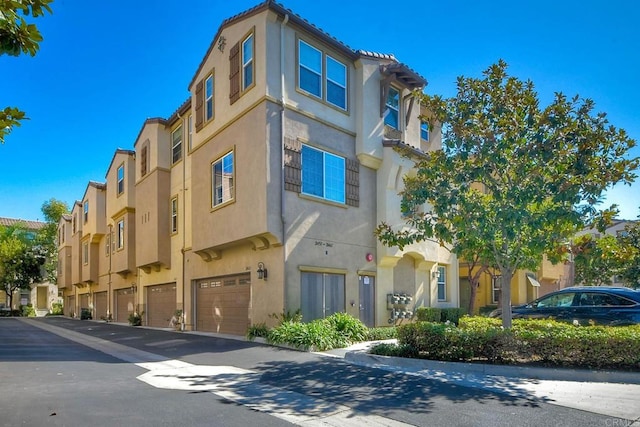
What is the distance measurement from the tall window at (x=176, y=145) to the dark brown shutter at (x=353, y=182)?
29.1 feet

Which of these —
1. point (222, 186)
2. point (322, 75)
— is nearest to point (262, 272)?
point (222, 186)

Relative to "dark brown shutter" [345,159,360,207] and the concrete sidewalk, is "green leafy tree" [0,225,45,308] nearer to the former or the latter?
"dark brown shutter" [345,159,360,207]

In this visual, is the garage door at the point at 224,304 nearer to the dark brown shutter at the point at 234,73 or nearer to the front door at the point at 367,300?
the front door at the point at 367,300

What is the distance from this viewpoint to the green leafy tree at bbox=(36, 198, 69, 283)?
160 ft

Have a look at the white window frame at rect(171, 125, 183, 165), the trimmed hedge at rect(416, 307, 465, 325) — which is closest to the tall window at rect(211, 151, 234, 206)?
the white window frame at rect(171, 125, 183, 165)

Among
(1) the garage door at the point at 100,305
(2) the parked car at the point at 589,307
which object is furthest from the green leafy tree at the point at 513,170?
(1) the garage door at the point at 100,305

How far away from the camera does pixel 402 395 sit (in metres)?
7.62

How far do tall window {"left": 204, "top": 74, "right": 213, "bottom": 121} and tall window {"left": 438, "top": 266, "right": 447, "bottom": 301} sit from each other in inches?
471

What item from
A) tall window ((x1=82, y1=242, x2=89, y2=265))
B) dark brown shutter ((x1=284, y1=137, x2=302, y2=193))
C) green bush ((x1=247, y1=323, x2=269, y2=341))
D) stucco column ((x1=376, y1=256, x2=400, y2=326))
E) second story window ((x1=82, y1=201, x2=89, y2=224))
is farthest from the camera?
second story window ((x1=82, y1=201, x2=89, y2=224))

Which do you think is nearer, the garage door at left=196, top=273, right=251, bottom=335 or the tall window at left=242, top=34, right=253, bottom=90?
the tall window at left=242, top=34, right=253, bottom=90

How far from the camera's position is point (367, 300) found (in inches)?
678

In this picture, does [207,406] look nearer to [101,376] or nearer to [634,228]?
[101,376]

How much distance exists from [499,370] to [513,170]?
4.24 m

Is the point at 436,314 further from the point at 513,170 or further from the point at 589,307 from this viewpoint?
the point at 513,170
